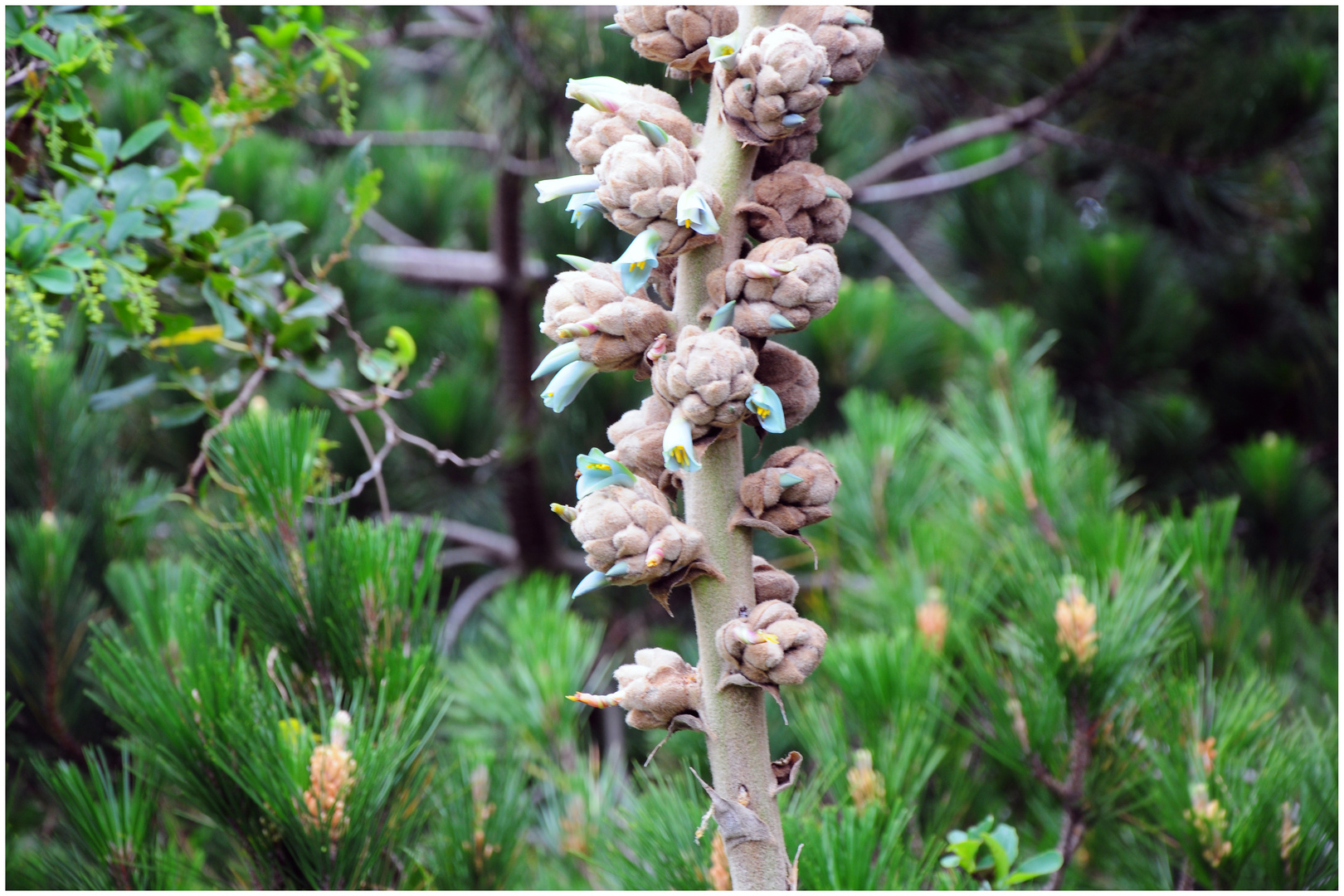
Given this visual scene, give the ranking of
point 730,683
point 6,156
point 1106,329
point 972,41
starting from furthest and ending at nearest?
point 1106,329 → point 972,41 → point 6,156 → point 730,683

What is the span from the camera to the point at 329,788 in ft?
1.55

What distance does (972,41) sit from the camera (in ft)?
4.58

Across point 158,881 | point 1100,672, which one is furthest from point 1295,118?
point 158,881

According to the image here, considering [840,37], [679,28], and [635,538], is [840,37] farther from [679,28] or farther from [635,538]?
[635,538]

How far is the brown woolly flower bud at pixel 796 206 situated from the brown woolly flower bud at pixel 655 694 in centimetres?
15

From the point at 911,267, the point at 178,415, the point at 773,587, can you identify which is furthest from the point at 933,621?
the point at 911,267

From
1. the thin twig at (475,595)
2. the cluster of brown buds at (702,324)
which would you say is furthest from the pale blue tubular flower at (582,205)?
the thin twig at (475,595)

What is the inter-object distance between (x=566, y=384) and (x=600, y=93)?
0.35 feet

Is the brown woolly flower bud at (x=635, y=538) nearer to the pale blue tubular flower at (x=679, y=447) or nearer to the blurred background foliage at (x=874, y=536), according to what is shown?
the pale blue tubular flower at (x=679, y=447)

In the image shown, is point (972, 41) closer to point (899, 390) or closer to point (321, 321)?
point (899, 390)

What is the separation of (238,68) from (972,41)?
41.9 inches

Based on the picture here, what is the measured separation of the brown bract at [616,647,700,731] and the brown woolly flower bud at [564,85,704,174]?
175 mm

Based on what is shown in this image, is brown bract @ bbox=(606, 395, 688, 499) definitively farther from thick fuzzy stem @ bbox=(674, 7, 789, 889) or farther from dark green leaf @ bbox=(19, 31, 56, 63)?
dark green leaf @ bbox=(19, 31, 56, 63)

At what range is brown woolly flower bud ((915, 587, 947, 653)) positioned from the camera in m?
0.71
